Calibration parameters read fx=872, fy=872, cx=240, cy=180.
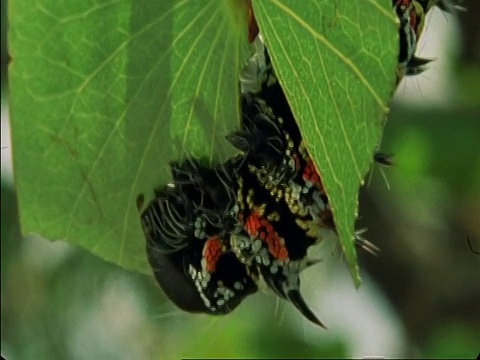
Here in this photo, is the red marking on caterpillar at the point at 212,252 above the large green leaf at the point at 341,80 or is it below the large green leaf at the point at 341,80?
below

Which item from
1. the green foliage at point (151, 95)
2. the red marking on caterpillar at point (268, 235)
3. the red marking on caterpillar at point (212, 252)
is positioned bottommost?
the red marking on caterpillar at point (212, 252)

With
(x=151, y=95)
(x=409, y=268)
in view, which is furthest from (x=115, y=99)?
(x=409, y=268)

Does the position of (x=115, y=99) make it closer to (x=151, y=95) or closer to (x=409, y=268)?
(x=151, y=95)

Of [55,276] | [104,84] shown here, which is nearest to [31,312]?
[55,276]

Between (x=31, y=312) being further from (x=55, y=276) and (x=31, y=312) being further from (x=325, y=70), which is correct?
(x=325, y=70)
